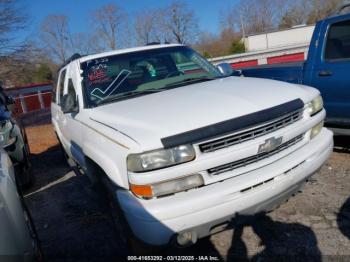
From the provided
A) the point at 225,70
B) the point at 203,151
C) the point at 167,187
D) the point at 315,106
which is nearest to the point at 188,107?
the point at 203,151

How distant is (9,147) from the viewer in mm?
5152

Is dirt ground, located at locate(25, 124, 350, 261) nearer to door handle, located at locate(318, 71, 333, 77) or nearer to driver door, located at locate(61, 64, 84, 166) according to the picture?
driver door, located at locate(61, 64, 84, 166)

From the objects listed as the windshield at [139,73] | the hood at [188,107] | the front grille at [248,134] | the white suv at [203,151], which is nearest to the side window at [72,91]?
the windshield at [139,73]

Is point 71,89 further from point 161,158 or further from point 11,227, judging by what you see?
point 11,227

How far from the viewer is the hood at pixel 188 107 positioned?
8.43 ft

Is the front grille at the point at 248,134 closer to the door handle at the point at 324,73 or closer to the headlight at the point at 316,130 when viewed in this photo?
the headlight at the point at 316,130

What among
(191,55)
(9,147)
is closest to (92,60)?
(191,55)

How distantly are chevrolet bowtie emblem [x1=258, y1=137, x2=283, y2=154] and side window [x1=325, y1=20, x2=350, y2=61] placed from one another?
252cm

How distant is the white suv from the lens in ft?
8.01

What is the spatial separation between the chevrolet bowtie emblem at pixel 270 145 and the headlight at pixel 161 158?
2.01 feet

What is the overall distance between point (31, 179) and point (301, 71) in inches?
182

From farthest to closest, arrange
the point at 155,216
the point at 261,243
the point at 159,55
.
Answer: the point at 159,55
the point at 261,243
the point at 155,216

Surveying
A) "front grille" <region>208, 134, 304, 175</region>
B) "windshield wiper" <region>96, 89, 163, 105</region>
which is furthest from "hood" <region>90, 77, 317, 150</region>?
"front grille" <region>208, 134, 304, 175</region>

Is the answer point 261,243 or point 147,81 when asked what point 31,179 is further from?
point 261,243
